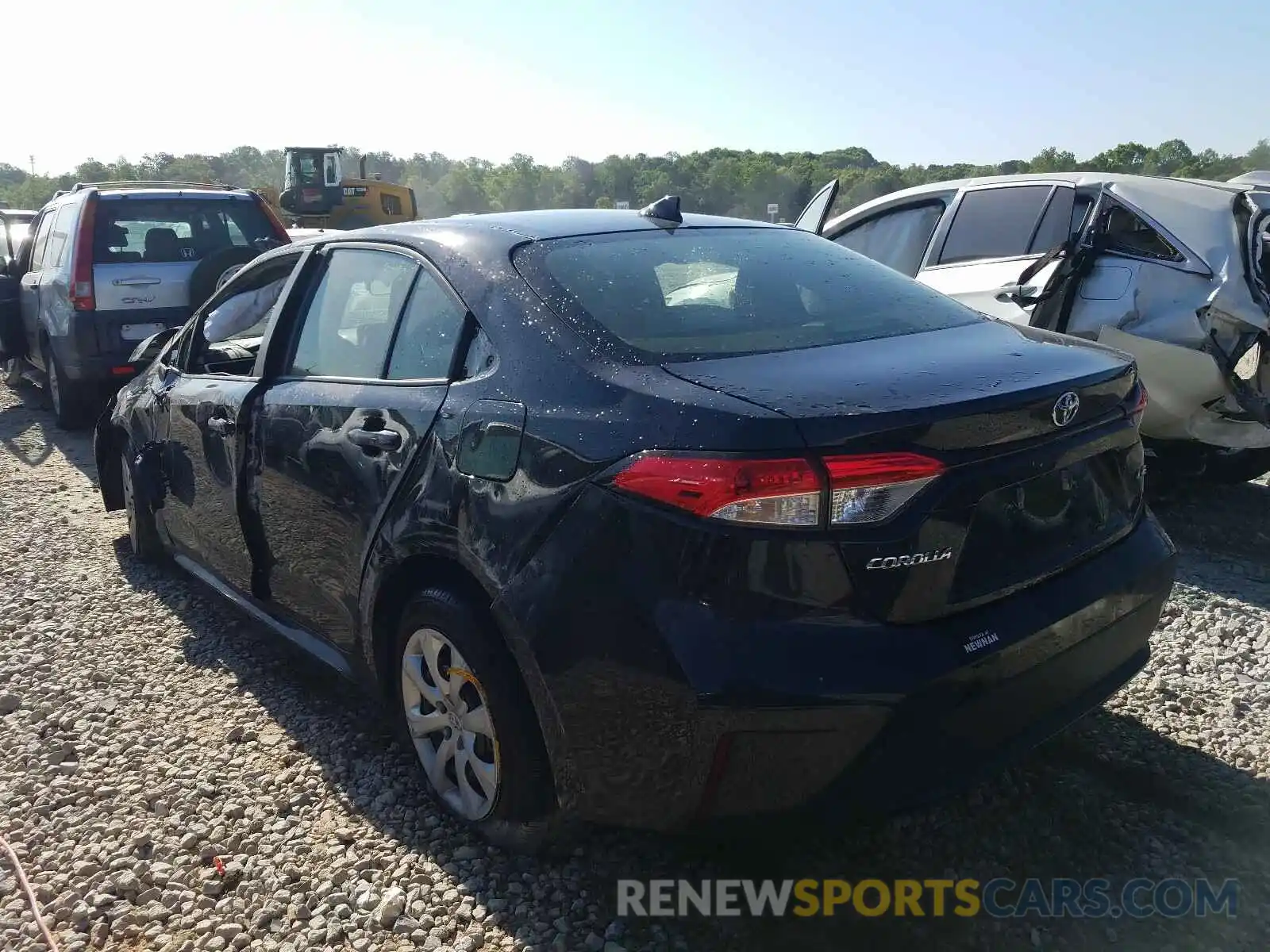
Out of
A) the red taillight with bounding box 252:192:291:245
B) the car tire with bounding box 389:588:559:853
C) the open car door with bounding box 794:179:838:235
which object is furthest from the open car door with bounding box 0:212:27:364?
the car tire with bounding box 389:588:559:853

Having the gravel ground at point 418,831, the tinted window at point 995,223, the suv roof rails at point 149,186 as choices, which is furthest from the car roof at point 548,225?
the suv roof rails at point 149,186

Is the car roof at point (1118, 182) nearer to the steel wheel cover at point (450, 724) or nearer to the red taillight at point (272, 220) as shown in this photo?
the steel wheel cover at point (450, 724)

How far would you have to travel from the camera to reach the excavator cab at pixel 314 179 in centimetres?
2475

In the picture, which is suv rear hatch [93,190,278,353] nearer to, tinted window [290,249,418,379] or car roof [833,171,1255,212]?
tinted window [290,249,418,379]

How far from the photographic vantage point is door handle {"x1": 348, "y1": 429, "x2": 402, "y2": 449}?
2777 millimetres

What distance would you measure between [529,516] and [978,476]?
0.97 meters

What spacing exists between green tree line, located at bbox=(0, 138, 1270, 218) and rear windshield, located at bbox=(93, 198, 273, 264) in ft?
10.8

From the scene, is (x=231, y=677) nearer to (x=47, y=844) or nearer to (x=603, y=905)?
(x=47, y=844)

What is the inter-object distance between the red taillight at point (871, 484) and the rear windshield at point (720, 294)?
0.54 meters

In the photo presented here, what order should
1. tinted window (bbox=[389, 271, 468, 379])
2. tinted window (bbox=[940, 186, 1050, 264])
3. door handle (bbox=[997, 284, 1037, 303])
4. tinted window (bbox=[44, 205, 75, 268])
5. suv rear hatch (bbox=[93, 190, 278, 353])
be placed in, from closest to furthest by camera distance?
tinted window (bbox=[389, 271, 468, 379]), door handle (bbox=[997, 284, 1037, 303]), tinted window (bbox=[940, 186, 1050, 264]), suv rear hatch (bbox=[93, 190, 278, 353]), tinted window (bbox=[44, 205, 75, 268])

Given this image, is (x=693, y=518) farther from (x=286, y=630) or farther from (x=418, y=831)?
(x=286, y=630)

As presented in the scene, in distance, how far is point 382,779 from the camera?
3.12 meters

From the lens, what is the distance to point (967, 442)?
2.11 meters

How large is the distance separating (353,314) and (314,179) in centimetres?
2413
